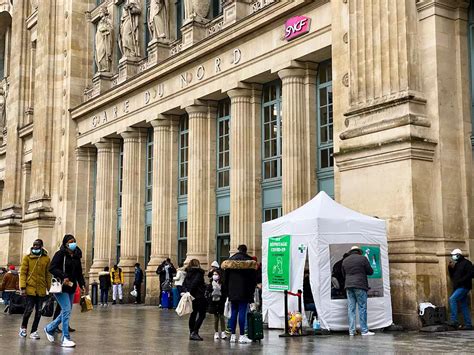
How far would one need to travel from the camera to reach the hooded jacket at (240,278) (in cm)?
1259

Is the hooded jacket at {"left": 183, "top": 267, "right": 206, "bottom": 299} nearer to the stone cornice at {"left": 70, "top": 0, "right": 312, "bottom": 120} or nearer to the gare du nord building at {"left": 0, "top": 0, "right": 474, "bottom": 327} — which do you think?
the gare du nord building at {"left": 0, "top": 0, "right": 474, "bottom": 327}

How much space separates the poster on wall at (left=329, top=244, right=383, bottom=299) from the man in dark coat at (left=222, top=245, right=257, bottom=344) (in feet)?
6.06

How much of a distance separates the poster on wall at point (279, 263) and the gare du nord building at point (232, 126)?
2.27m

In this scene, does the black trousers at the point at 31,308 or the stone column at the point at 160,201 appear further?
the stone column at the point at 160,201

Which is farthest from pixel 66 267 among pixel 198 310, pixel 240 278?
pixel 240 278

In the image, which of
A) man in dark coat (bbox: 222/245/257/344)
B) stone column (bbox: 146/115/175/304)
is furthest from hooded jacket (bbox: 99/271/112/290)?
man in dark coat (bbox: 222/245/257/344)

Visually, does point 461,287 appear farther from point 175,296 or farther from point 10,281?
point 10,281

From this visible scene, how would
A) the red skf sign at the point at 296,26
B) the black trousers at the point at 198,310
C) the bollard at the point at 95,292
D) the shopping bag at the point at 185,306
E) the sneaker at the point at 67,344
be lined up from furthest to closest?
the bollard at the point at 95,292
the red skf sign at the point at 296,26
the black trousers at the point at 198,310
the shopping bag at the point at 185,306
the sneaker at the point at 67,344

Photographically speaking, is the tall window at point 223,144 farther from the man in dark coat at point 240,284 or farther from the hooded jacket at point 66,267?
the hooded jacket at point 66,267

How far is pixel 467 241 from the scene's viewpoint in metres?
15.0

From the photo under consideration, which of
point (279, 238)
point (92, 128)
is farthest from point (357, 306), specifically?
point (92, 128)

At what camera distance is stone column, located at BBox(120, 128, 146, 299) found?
95.7ft

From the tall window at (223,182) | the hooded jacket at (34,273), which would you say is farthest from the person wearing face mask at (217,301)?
the tall window at (223,182)

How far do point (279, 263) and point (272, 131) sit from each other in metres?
8.62
